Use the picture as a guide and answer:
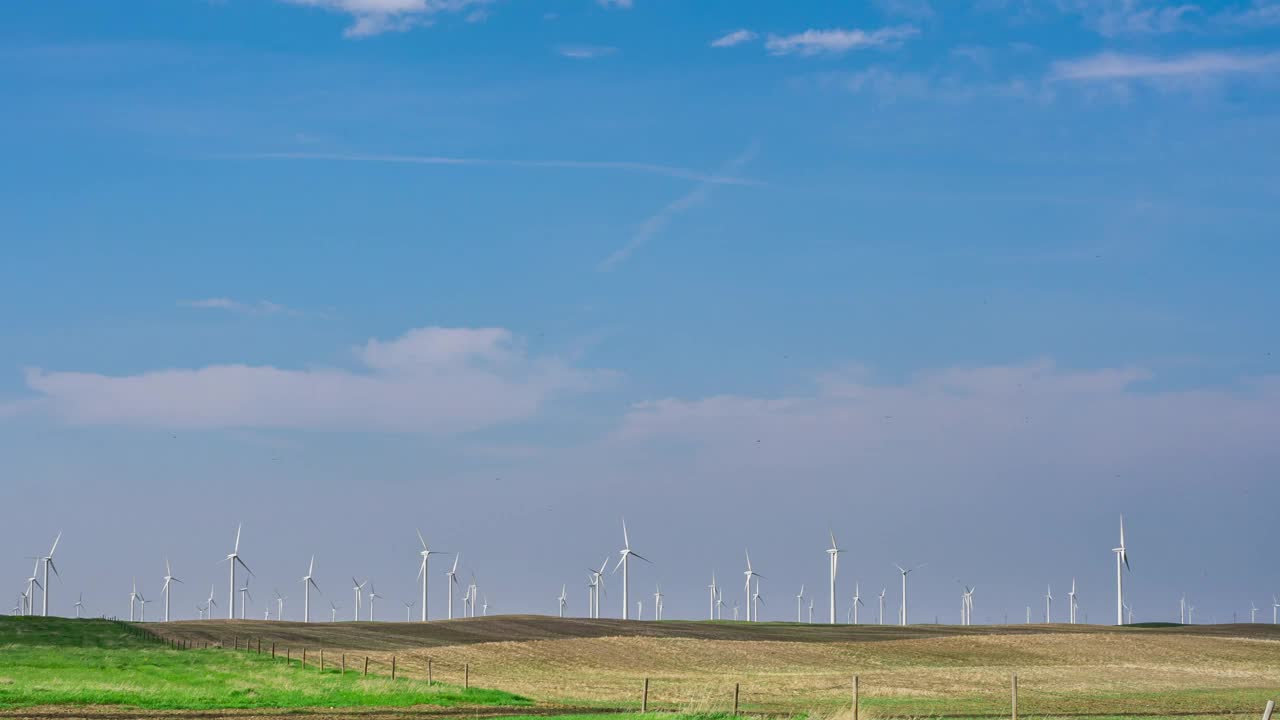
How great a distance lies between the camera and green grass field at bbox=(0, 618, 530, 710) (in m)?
50.4

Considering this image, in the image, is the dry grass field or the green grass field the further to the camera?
the dry grass field

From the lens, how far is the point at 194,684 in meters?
57.7

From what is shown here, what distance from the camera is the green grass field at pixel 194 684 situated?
165 feet

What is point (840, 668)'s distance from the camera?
267 ft

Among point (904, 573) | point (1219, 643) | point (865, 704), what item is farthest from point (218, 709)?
point (904, 573)

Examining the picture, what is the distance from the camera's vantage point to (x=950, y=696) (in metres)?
59.9

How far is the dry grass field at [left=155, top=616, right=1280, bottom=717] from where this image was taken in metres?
55.5

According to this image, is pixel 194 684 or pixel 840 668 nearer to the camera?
pixel 194 684

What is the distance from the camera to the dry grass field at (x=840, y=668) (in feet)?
182

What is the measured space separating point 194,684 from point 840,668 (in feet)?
120

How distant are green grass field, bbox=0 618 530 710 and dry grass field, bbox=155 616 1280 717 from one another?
5202 mm

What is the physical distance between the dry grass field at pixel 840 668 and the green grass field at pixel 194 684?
520cm

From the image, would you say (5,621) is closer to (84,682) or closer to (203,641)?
(203,641)

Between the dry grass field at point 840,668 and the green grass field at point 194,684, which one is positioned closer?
the green grass field at point 194,684
